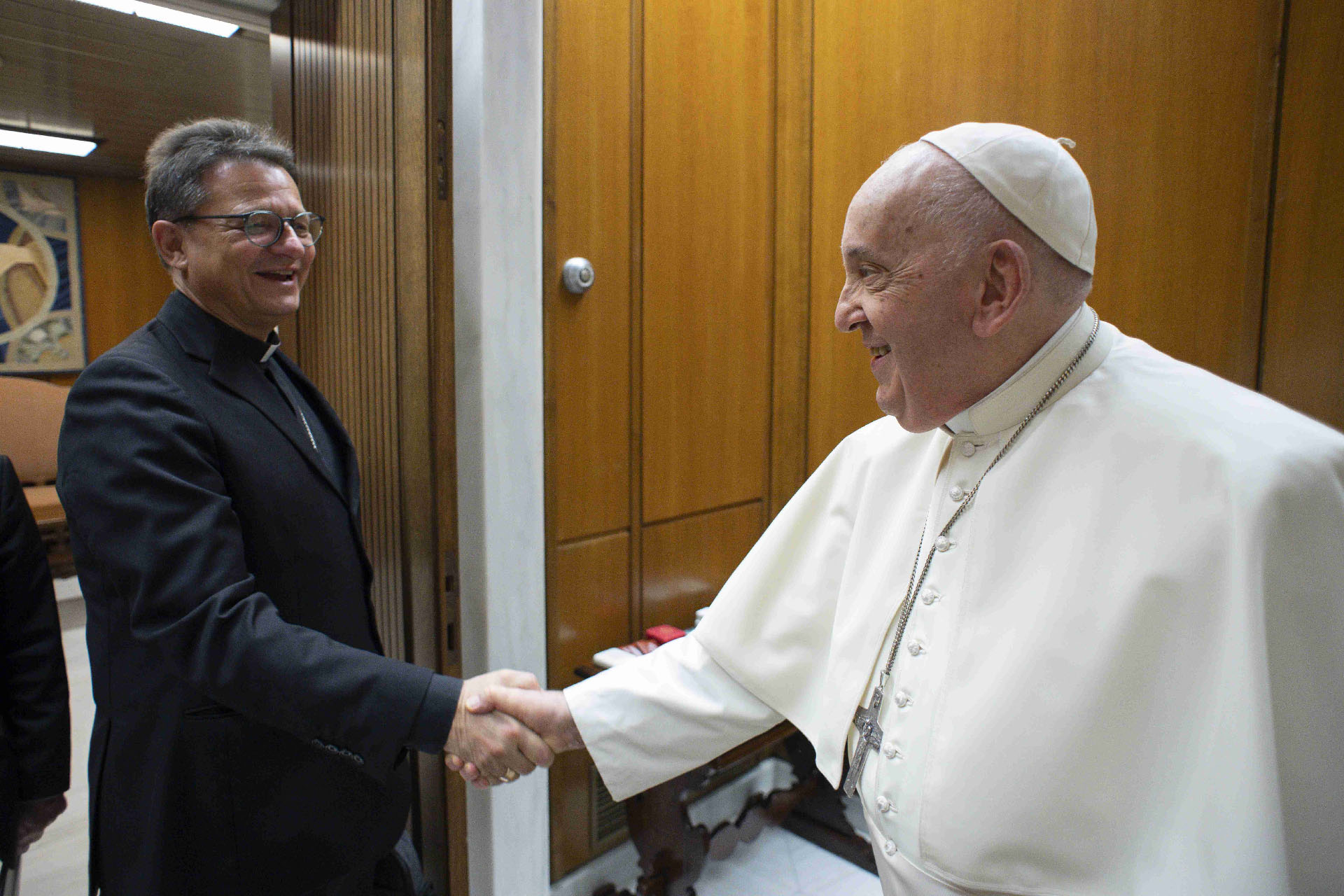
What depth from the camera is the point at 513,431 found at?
2.33m

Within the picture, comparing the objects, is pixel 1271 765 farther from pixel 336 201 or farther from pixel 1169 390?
pixel 336 201

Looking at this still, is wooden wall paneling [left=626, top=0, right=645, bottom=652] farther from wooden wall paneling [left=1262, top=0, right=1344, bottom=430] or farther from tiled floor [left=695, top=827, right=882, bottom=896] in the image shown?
wooden wall paneling [left=1262, top=0, right=1344, bottom=430]

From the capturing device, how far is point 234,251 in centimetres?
154

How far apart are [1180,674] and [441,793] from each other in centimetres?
192

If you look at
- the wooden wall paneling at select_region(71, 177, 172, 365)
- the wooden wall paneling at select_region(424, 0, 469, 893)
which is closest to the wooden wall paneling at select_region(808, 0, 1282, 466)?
the wooden wall paneling at select_region(424, 0, 469, 893)

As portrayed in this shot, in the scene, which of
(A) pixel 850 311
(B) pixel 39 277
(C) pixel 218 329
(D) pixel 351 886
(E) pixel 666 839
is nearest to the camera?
(A) pixel 850 311

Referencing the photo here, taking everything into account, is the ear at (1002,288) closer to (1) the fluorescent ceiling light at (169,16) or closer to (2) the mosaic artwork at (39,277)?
(1) the fluorescent ceiling light at (169,16)

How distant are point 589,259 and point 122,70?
4.43 m

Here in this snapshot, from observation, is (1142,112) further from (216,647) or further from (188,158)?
(216,647)

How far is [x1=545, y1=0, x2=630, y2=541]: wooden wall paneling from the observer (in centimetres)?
247

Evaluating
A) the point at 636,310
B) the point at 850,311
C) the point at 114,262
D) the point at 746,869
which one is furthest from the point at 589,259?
the point at 114,262

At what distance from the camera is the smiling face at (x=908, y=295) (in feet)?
3.89

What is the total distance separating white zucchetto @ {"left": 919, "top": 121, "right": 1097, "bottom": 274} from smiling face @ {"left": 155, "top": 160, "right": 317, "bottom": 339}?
47.9 inches

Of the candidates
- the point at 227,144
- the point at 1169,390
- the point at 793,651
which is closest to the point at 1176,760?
the point at 1169,390
